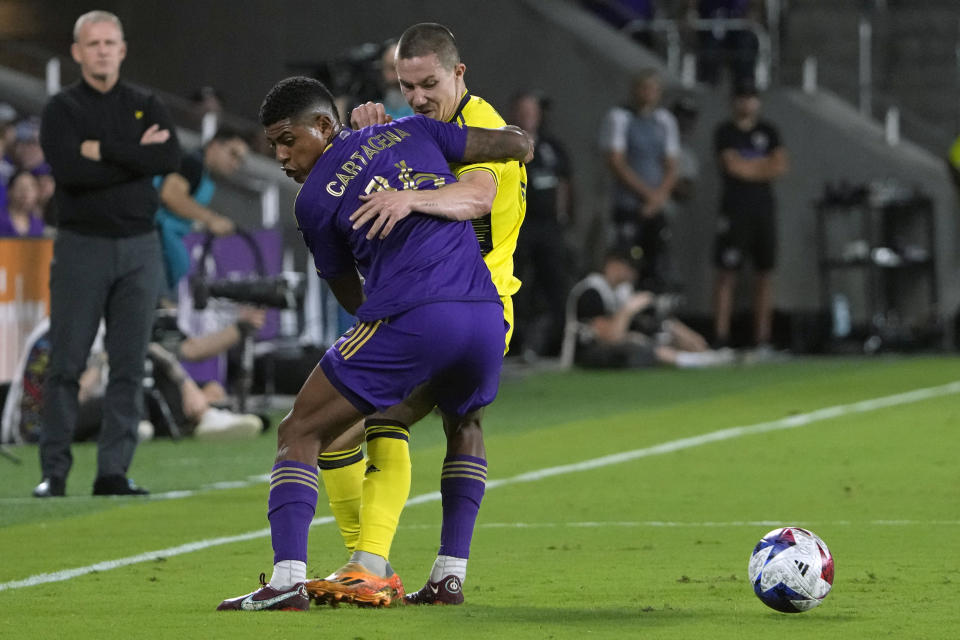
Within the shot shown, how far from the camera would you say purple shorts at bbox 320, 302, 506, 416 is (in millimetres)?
6117

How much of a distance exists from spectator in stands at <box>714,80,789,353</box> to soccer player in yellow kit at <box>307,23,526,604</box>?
13.7m

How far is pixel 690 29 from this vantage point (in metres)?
23.0

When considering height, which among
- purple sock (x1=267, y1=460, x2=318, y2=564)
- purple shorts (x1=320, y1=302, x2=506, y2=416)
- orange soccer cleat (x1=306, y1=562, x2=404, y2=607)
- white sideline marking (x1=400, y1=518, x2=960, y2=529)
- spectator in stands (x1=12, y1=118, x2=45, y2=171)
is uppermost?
spectator in stands (x1=12, y1=118, x2=45, y2=171)

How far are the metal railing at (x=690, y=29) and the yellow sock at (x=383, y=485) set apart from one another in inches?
659

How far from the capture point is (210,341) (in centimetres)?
1431

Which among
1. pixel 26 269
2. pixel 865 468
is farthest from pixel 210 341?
pixel 865 468

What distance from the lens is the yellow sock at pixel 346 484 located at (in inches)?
261

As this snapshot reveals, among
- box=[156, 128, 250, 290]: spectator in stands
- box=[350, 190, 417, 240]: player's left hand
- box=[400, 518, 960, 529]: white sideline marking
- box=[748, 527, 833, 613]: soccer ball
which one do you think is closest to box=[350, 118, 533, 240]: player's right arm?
box=[350, 190, 417, 240]: player's left hand

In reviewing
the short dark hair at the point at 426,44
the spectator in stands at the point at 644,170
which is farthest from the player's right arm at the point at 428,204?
the spectator in stands at the point at 644,170

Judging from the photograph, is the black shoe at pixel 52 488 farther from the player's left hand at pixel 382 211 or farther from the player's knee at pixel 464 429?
the player's left hand at pixel 382 211

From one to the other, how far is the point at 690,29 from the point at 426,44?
16921 mm

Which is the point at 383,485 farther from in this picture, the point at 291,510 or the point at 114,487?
the point at 114,487

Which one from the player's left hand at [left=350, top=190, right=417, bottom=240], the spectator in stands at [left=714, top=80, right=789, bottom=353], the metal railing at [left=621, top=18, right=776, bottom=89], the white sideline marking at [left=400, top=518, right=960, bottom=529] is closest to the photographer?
the player's left hand at [left=350, top=190, right=417, bottom=240]

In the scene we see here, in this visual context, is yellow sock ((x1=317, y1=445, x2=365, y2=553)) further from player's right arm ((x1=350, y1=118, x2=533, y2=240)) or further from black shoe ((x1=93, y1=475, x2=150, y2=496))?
black shoe ((x1=93, y1=475, x2=150, y2=496))
